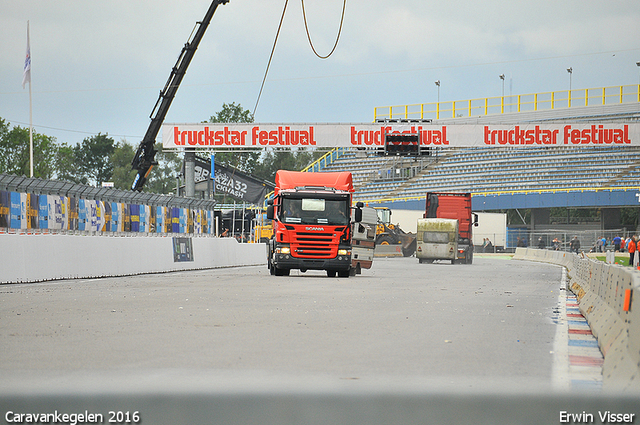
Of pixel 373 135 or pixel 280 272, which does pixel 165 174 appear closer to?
pixel 373 135

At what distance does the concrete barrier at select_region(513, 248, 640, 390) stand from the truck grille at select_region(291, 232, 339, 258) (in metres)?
12.2

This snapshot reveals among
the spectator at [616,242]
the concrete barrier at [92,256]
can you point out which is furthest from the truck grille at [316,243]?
the spectator at [616,242]

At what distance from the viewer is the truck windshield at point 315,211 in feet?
79.8

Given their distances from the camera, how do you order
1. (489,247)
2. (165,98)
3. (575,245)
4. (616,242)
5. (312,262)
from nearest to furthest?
(312,262), (165,98), (616,242), (575,245), (489,247)

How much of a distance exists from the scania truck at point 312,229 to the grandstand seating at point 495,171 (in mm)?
40107

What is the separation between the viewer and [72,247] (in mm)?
20047

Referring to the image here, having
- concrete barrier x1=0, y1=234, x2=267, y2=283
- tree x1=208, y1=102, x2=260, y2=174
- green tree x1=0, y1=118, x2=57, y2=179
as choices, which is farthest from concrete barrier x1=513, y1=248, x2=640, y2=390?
tree x1=208, y1=102, x2=260, y2=174

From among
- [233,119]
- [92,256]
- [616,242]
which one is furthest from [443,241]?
[233,119]

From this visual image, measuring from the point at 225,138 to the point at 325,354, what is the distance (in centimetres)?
4310

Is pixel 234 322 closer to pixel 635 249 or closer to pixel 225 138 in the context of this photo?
pixel 635 249

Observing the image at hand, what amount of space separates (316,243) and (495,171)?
1841 inches

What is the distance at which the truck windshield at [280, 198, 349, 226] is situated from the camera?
24.3 metres

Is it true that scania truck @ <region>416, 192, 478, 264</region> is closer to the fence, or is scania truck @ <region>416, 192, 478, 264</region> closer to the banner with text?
the banner with text

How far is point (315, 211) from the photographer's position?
960 inches
